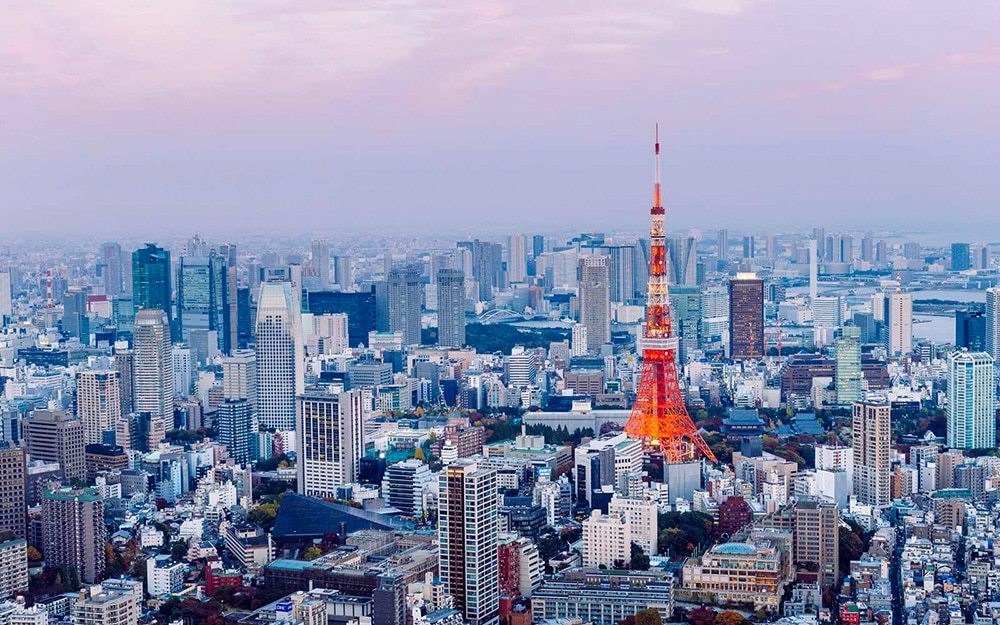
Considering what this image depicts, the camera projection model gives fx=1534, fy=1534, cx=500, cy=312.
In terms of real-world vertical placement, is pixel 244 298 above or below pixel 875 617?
above

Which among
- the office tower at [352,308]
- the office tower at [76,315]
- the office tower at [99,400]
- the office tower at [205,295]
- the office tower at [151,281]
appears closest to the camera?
the office tower at [99,400]

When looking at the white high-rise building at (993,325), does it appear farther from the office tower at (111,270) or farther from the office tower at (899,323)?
the office tower at (111,270)

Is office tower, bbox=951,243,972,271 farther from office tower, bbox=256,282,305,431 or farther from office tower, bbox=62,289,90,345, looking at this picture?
office tower, bbox=62,289,90,345

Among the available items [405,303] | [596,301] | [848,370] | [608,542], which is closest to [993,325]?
[848,370]

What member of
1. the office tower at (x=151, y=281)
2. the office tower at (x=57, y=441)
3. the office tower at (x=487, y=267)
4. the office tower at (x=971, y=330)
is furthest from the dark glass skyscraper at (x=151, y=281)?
the office tower at (x=971, y=330)

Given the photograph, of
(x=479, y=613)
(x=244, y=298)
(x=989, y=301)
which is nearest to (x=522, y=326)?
(x=244, y=298)

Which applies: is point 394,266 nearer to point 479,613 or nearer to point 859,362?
point 859,362

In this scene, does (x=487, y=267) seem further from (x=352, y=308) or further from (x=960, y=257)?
(x=960, y=257)
